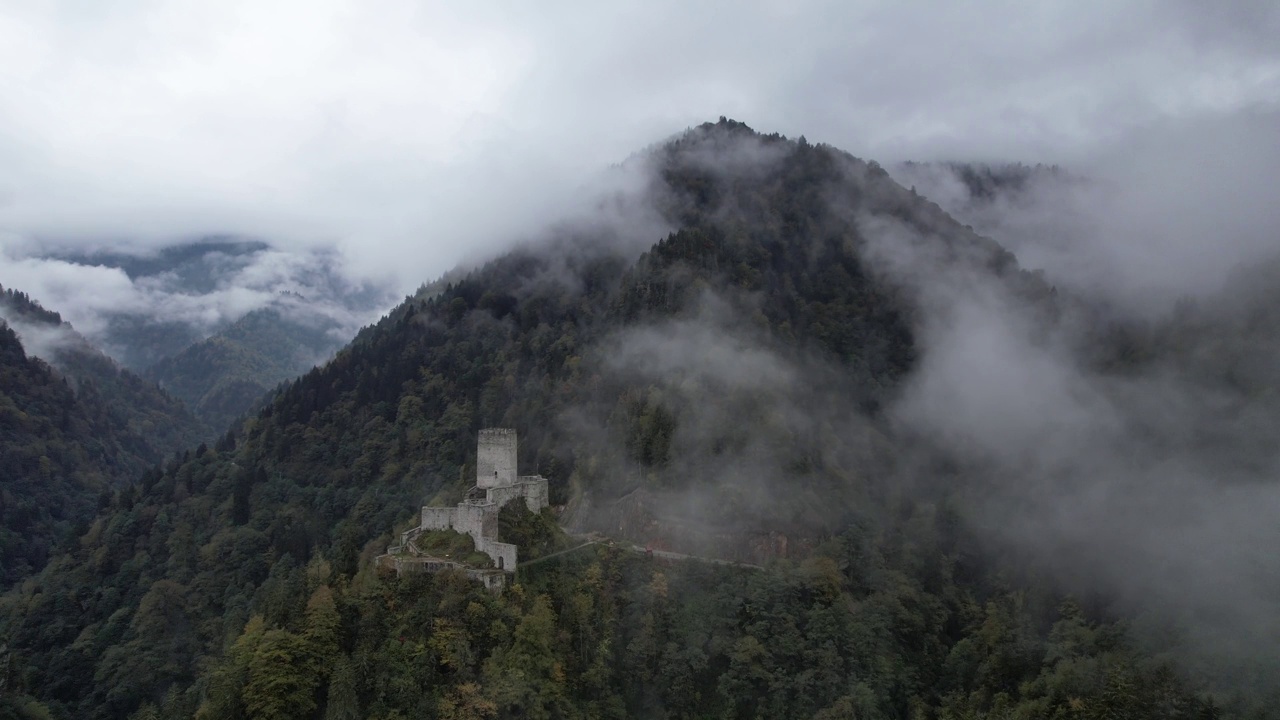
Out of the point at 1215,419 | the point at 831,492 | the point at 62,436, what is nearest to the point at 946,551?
the point at 831,492

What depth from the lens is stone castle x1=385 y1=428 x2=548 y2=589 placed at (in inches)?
1925

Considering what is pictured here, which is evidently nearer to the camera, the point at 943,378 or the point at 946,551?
the point at 946,551

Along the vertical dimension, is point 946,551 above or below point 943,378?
Result: below

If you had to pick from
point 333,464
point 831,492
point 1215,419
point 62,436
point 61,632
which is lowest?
point 61,632

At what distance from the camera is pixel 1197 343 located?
72062 millimetres

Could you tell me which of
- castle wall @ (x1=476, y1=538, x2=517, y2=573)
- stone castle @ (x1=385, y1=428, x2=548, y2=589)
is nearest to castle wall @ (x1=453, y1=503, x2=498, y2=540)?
stone castle @ (x1=385, y1=428, x2=548, y2=589)

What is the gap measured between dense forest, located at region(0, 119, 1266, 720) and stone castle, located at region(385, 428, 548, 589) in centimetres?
156

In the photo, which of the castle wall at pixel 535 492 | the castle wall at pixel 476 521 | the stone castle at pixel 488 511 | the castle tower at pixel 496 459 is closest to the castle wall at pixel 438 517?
the stone castle at pixel 488 511

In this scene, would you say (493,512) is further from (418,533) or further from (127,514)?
(127,514)

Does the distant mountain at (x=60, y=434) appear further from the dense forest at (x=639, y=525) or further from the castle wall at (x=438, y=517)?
the castle wall at (x=438, y=517)

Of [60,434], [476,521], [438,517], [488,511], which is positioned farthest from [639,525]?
[60,434]

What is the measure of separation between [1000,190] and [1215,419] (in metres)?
73.3

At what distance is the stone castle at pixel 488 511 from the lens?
160 ft

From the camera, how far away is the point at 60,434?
139m
